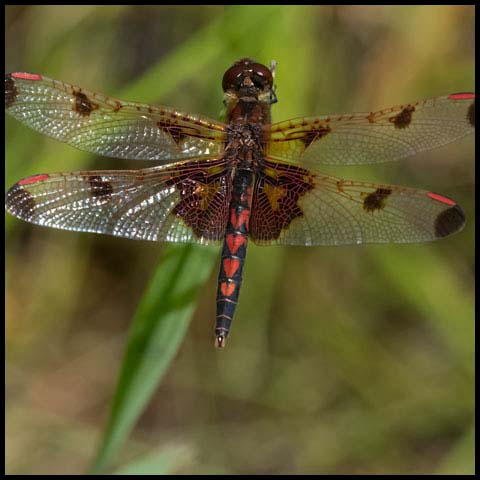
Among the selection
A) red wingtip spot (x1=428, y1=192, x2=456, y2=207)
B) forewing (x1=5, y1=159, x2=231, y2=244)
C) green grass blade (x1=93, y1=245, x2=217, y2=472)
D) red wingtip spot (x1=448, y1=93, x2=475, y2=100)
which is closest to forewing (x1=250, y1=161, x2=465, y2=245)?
red wingtip spot (x1=428, y1=192, x2=456, y2=207)

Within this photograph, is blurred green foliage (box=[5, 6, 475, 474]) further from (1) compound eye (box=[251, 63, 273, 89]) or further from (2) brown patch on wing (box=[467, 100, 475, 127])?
(2) brown patch on wing (box=[467, 100, 475, 127])

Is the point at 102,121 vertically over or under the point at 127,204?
over

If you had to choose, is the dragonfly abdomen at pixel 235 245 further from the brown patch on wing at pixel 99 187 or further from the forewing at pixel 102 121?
the brown patch on wing at pixel 99 187

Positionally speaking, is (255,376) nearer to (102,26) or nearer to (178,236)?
(178,236)

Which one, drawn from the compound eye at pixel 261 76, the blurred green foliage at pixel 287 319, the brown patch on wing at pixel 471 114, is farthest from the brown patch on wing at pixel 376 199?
the blurred green foliage at pixel 287 319

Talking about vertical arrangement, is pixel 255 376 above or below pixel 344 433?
above

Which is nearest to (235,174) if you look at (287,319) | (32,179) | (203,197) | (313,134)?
(203,197)

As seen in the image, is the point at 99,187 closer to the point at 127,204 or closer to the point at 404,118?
the point at 127,204

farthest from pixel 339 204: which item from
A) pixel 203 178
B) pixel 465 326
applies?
pixel 465 326
